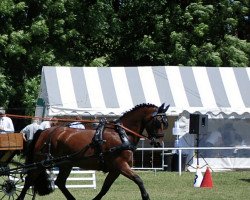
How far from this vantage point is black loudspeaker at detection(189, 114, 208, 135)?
22.3m

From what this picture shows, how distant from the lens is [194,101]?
24.2 metres

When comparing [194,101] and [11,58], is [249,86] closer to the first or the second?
[194,101]

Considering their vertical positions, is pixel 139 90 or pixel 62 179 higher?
pixel 139 90

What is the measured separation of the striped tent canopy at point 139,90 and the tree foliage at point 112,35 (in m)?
3.30

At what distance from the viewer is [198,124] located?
22.3 meters

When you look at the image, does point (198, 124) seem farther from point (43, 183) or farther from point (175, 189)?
point (43, 183)

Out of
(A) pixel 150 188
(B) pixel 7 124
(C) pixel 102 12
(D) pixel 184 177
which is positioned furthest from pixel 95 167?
(C) pixel 102 12

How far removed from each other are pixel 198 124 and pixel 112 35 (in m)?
9.75

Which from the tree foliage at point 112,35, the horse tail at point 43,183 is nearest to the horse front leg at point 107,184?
the horse tail at point 43,183

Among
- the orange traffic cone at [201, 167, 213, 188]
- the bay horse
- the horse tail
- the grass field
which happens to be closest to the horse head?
the bay horse

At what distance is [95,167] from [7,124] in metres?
6.63

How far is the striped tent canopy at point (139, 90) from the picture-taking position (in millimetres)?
23359

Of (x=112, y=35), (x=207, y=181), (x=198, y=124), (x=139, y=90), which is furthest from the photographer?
(x=112, y=35)

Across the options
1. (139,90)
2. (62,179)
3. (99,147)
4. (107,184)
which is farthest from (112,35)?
(107,184)
